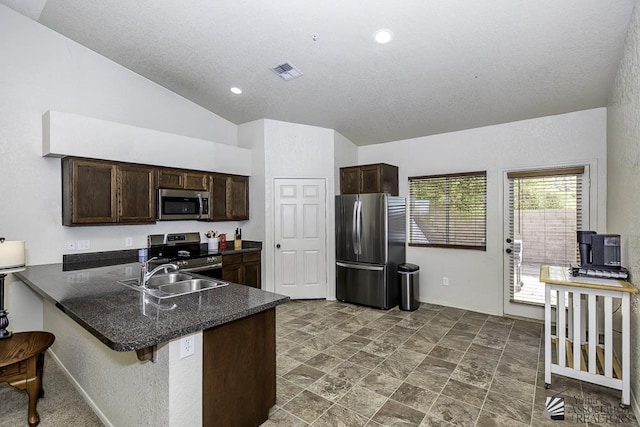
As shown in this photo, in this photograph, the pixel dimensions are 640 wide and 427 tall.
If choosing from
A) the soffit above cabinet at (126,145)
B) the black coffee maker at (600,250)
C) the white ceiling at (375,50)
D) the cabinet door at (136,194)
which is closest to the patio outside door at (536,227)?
the white ceiling at (375,50)

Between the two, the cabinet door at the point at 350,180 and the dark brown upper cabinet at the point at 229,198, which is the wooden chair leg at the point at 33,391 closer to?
the dark brown upper cabinet at the point at 229,198

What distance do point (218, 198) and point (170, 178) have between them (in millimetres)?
772

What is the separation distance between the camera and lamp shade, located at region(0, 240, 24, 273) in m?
2.38

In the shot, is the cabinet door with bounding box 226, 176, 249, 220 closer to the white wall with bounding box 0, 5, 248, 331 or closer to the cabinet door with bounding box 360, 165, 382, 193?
the white wall with bounding box 0, 5, 248, 331

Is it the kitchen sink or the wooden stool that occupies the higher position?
the kitchen sink

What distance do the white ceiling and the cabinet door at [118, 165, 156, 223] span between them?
1.34 meters

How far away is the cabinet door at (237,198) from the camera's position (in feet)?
16.0

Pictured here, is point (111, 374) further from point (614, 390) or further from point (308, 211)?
point (614, 390)

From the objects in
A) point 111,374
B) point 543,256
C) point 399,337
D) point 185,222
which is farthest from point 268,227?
point 543,256

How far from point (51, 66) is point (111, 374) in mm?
3442

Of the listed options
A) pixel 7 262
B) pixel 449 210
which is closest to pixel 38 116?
pixel 7 262

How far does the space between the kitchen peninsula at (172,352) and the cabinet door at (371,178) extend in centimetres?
304

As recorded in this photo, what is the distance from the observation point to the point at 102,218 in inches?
138

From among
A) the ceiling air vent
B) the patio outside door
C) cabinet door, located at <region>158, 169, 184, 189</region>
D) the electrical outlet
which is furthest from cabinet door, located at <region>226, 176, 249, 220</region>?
the patio outside door
